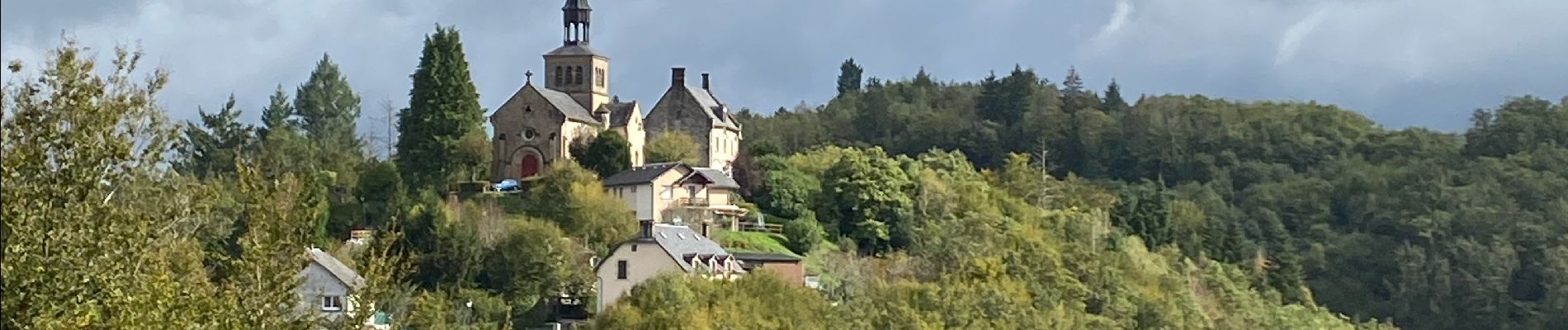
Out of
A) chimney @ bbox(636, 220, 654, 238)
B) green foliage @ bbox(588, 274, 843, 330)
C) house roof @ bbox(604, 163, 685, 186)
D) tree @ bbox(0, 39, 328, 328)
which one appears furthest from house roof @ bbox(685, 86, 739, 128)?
tree @ bbox(0, 39, 328, 328)

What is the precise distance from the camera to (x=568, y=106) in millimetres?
67438

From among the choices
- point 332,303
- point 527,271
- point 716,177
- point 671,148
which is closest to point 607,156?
Result: point 716,177

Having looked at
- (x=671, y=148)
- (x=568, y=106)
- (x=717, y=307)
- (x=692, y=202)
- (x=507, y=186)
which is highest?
(x=568, y=106)

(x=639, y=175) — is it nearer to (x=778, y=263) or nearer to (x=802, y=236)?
(x=802, y=236)

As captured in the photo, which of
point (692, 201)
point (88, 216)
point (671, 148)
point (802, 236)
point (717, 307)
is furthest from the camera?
point (671, 148)

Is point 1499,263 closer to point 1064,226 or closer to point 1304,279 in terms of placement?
point 1304,279

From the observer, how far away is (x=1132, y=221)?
281 ft

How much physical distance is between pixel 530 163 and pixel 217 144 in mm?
Result: 13798

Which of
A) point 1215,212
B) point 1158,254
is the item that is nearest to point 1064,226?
point 1158,254

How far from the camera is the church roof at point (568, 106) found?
6669 centimetres

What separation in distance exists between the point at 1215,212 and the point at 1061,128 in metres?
9.90

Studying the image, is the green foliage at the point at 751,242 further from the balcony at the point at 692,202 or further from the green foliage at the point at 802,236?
the balcony at the point at 692,202

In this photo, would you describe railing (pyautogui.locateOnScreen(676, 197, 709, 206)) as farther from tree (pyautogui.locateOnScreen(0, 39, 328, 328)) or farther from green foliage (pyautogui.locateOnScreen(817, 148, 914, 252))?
tree (pyautogui.locateOnScreen(0, 39, 328, 328))

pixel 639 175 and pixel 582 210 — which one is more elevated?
pixel 639 175
